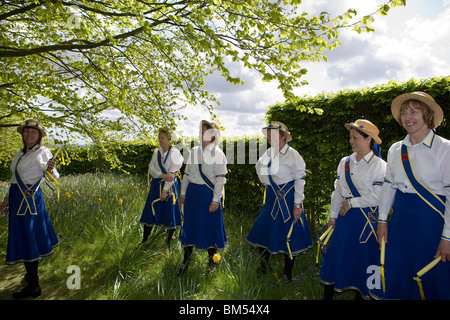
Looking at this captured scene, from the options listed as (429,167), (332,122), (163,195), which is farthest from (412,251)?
(163,195)

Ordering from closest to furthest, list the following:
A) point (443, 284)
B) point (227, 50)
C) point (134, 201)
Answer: point (443, 284), point (227, 50), point (134, 201)

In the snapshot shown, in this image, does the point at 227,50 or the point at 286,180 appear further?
the point at 286,180

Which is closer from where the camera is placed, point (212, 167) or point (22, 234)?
point (22, 234)

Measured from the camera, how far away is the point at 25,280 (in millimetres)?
4066

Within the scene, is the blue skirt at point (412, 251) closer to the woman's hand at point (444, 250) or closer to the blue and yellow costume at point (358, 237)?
the woman's hand at point (444, 250)

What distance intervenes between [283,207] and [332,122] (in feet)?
6.53

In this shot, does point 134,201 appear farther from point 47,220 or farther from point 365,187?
point 365,187

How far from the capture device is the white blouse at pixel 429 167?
2.26 metres

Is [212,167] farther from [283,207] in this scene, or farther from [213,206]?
[283,207]

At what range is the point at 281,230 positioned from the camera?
387 cm

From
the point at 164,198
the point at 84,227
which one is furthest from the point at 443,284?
the point at 84,227

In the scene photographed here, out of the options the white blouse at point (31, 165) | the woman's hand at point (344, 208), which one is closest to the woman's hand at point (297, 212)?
the woman's hand at point (344, 208)

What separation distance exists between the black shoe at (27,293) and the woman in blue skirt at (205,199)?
1794 mm

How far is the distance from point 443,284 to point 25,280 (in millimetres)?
4914
